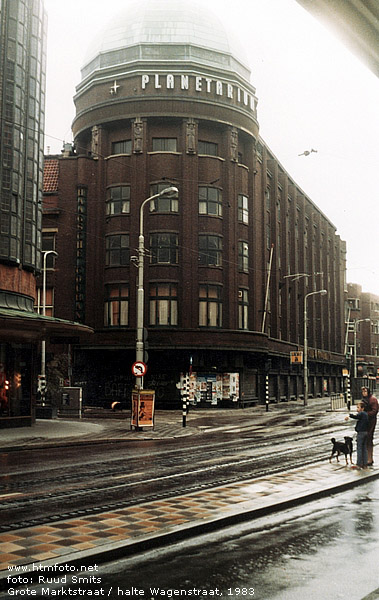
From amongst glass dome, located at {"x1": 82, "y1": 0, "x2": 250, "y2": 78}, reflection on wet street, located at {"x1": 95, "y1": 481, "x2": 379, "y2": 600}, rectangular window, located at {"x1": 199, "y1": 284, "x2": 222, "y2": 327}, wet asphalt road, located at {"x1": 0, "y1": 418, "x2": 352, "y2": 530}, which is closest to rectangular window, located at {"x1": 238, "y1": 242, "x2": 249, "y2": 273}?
rectangular window, located at {"x1": 199, "y1": 284, "x2": 222, "y2": 327}

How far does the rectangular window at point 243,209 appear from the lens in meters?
48.3

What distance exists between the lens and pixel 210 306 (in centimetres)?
4575

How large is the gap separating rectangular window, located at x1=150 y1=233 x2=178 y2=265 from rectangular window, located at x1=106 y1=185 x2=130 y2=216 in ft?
10.2

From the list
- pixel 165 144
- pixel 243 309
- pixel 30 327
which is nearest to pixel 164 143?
pixel 165 144

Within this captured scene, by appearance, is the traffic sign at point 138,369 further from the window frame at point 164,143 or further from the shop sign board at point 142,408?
the window frame at point 164,143

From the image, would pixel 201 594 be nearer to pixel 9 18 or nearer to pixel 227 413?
pixel 9 18

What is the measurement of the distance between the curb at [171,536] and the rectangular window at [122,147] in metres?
40.3

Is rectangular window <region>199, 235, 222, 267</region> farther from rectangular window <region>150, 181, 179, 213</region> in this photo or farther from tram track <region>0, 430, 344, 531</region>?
tram track <region>0, 430, 344, 531</region>

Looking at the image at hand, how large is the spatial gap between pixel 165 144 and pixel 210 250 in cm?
845

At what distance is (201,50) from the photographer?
48875 millimetres

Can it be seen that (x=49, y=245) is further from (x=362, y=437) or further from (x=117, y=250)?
(x=362, y=437)

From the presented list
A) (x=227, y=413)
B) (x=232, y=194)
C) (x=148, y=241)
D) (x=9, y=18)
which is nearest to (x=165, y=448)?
(x=9, y=18)

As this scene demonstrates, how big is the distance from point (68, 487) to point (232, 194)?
3789 centimetres

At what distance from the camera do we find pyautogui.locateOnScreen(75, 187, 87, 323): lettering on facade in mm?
46688
